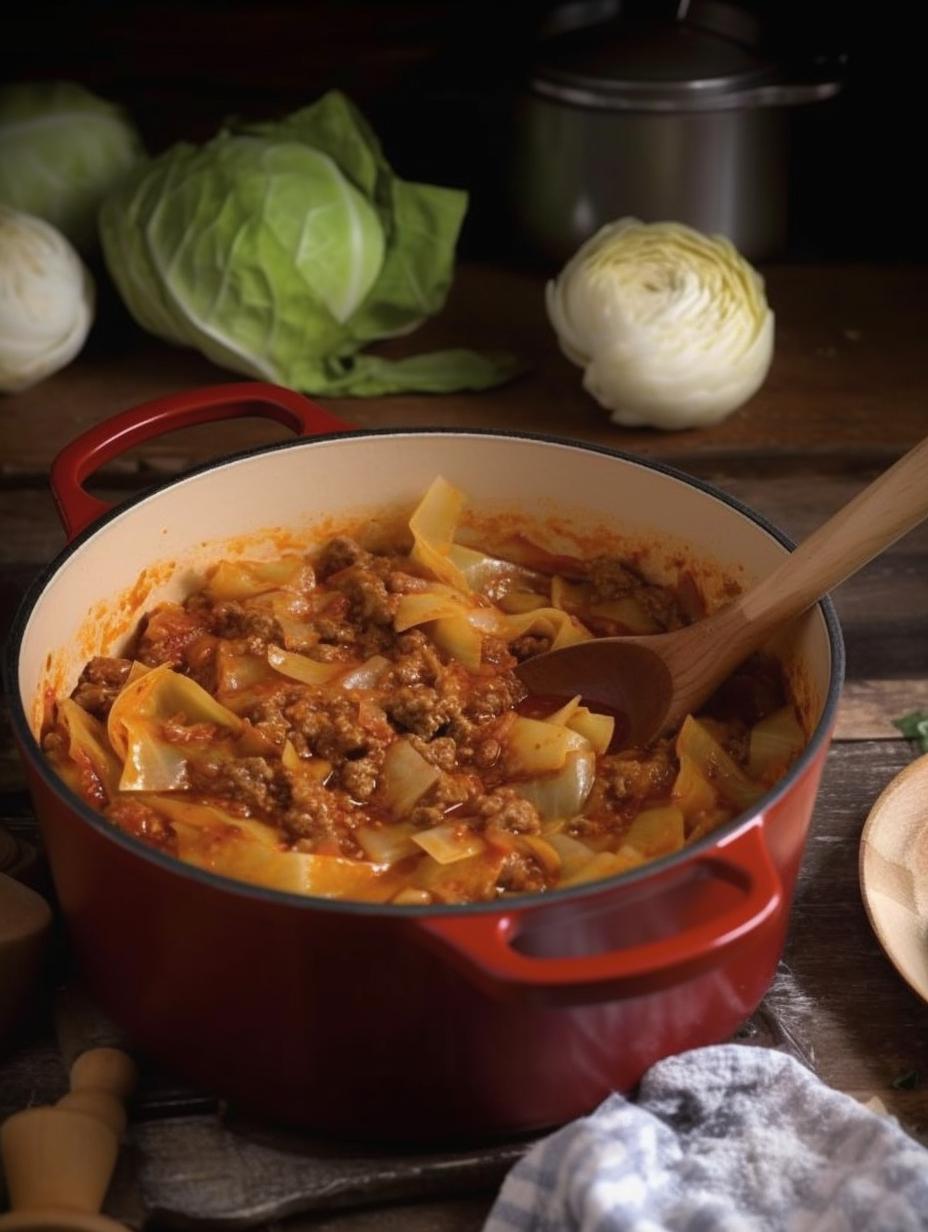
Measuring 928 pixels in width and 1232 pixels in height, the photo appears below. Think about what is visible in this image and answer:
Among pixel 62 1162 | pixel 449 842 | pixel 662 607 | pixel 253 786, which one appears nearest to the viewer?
pixel 62 1162

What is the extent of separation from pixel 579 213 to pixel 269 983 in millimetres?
2831

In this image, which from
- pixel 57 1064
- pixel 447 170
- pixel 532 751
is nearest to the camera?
pixel 57 1064

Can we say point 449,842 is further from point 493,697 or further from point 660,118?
point 660,118

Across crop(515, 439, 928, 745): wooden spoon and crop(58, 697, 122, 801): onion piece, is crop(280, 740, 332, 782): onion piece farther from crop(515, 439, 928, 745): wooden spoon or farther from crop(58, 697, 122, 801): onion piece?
crop(515, 439, 928, 745): wooden spoon

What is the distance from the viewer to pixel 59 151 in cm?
425

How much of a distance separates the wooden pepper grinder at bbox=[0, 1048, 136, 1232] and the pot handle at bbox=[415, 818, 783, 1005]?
54 cm

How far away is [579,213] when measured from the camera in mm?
4312

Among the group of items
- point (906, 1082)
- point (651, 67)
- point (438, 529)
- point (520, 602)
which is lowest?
point (906, 1082)

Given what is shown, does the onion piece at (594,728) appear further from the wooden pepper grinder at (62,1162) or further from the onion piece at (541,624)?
the wooden pepper grinder at (62,1162)

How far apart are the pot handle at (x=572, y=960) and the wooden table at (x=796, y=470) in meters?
0.45

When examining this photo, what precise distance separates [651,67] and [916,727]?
1972 millimetres

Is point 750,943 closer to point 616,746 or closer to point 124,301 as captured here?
point 616,746

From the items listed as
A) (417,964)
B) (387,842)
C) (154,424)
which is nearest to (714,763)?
(387,842)

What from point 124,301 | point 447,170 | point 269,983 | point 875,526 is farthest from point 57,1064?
point 447,170
